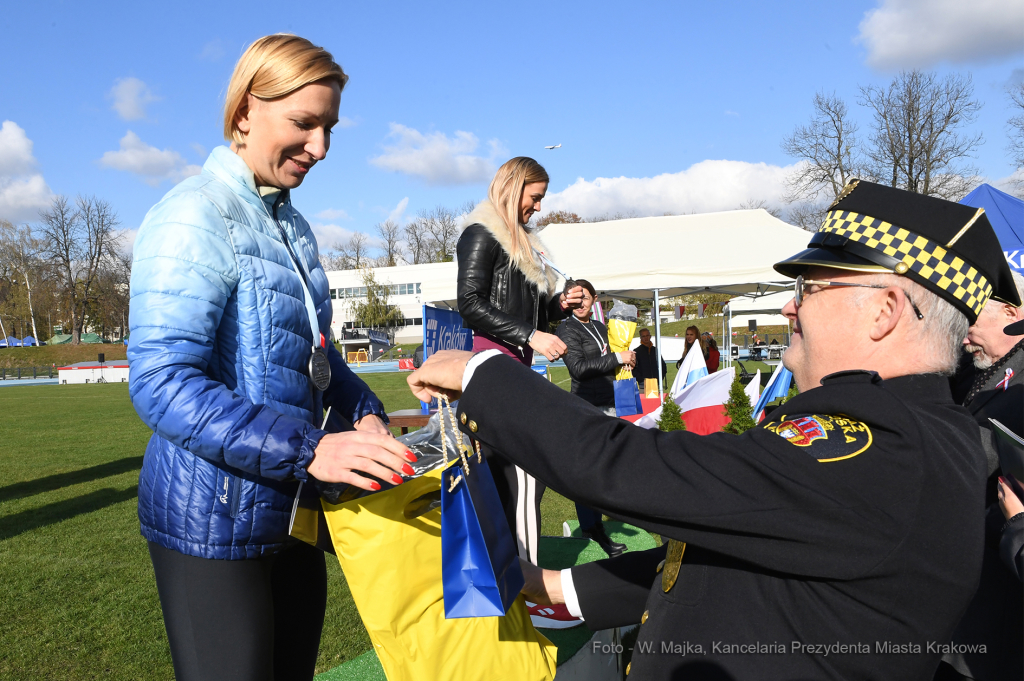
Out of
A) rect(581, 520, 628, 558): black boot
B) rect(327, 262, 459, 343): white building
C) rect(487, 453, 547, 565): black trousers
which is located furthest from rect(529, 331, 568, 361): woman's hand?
rect(327, 262, 459, 343): white building

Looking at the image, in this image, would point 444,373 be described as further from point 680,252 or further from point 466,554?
point 680,252

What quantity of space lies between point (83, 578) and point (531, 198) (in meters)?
4.09

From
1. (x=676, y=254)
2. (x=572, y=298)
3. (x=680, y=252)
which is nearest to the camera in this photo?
(x=572, y=298)

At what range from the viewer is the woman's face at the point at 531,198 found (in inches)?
137

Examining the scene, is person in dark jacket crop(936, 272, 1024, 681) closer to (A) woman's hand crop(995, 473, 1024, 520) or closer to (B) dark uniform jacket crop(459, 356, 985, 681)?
(A) woman's hand crop(995, 473, 1024, 520)

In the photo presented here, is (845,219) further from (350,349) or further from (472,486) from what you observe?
(350,349)

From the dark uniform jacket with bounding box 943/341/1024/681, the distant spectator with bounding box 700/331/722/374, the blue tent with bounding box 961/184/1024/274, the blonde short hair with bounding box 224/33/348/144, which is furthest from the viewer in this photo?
the distant spectator with bounding box 700/331/722/374

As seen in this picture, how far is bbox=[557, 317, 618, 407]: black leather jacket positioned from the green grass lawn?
1.28 metres

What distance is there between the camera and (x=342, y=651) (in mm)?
3451

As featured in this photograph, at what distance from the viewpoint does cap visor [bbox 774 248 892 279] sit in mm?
1385

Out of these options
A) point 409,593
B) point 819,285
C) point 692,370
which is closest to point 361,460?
point 409,593

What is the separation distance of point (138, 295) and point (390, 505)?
72cm

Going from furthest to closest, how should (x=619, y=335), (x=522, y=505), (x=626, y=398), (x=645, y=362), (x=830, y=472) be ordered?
(x=645, y=362) → (x=619, y=335) → (x=626, y=398) → (x=522, y=505) → (x=830, y=472)

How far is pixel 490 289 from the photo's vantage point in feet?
10.9
